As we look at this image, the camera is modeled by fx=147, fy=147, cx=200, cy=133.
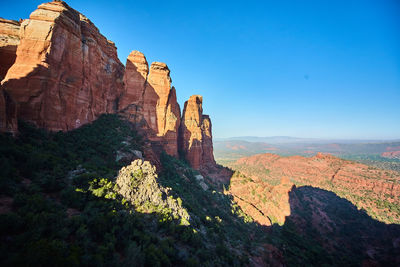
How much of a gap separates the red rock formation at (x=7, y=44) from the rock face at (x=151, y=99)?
1298 centimetres

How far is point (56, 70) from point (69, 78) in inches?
57.6

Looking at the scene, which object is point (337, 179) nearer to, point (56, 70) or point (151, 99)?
point (151, 99)

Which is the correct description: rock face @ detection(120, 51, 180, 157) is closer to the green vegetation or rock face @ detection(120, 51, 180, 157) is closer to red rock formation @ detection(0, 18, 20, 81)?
the green vegetation

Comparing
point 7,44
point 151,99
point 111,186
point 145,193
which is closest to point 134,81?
point 151,99

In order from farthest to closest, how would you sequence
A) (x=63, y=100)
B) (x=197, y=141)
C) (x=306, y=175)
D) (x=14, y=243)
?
1. (x=306, y=175)
2. (x=197, y=141)
3. (x=63, y=100)
4. (x=14, y=243)

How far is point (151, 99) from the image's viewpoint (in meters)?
30.5

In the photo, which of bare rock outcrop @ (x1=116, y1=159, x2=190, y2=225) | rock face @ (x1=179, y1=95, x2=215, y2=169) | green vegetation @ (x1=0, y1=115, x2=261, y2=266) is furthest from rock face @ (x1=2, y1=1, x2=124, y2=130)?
Answer: rock face @ (x1=179, y1=95, x2=215, y2=169)

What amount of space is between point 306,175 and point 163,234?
8387cm

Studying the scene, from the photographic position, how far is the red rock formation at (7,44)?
53.5 feet

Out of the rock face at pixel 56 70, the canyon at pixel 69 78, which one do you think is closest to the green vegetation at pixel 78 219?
the rock face at pixel 56 70

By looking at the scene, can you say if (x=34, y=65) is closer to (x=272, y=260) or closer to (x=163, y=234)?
(x=163, y=234)

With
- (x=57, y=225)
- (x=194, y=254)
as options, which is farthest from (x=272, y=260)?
(x=57, y=225)

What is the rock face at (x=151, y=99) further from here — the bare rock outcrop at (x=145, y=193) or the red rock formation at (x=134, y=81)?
the bare rock outcrop at (x=145, y=193)

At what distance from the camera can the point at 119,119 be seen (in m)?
25.3
